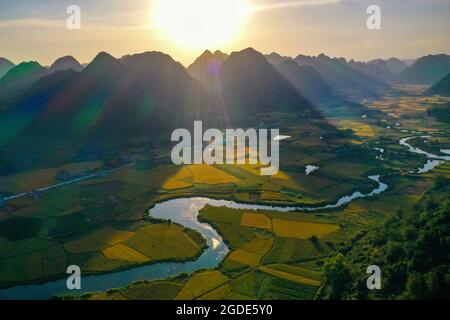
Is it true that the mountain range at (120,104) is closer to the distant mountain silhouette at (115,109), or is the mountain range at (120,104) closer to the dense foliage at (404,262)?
the distant mountain silhouette at (115,109)

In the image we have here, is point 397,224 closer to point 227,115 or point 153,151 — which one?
point 153,151

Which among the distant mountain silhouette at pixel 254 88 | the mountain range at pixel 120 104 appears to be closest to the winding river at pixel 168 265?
the mountain range at pixel 120 104

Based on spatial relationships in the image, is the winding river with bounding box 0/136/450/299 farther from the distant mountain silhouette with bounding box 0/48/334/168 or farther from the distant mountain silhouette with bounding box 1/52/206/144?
the distant mountain silhouette with bounding box 1/52/206/144

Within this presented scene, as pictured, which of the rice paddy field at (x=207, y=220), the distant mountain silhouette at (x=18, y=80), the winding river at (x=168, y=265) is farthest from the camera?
the distant mountain silhouette at (x=18, y=80)

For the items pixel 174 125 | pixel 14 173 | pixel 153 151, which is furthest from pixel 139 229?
pixel 174 125

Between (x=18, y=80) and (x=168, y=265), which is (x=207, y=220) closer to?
(x=168, y=265)

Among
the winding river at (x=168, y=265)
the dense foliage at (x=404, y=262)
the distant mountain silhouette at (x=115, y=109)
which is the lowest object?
the winding river at (x=168, y=265)

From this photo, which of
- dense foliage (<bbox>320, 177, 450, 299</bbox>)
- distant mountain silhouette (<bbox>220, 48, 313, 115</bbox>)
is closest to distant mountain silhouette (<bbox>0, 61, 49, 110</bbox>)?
distant mountain silhouette (<bbox>220, 48, 313, 115</bbox>)

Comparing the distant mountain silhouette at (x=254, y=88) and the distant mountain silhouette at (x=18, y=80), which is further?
the distant mountain silhouette at (x=254, y=88)
